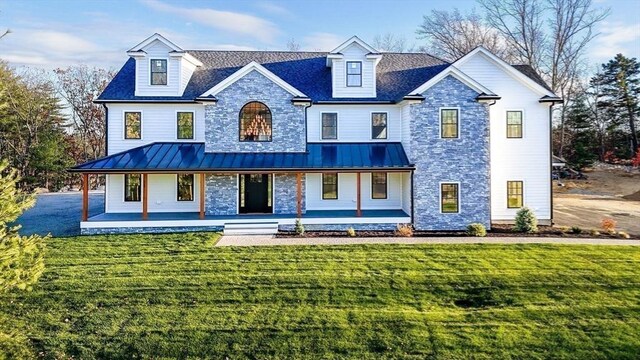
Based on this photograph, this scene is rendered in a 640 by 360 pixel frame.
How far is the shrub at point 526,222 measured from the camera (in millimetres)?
15680

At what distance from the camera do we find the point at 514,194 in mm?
17828

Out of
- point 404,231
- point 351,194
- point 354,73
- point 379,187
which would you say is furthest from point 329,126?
point 404,231

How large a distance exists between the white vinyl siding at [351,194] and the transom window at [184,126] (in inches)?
249

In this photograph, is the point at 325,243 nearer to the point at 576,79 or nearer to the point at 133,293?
the point at 133,293

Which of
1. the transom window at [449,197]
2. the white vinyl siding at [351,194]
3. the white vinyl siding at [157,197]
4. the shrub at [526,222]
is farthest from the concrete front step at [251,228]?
the shrub at [526,222]

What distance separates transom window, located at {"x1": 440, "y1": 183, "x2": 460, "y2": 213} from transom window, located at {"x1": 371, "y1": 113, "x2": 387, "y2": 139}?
4008 mm

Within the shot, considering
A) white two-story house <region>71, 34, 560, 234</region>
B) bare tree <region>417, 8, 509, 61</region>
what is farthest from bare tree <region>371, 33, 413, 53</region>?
white two-story house <region>71, 34, 560, 234</region>

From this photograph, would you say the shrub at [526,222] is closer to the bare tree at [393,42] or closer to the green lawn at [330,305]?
the green lawn at [330,305]

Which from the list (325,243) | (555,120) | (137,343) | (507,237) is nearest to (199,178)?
(325,243)

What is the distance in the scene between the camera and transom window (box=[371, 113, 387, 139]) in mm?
18641

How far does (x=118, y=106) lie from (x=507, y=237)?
60.4 ft

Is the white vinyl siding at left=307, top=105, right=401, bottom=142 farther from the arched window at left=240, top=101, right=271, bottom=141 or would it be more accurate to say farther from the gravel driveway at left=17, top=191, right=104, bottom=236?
the gravel driveway at left=17, top=191, right=104, bottom=236

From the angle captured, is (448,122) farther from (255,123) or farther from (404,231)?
(255,123)

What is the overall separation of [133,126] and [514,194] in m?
18.8
